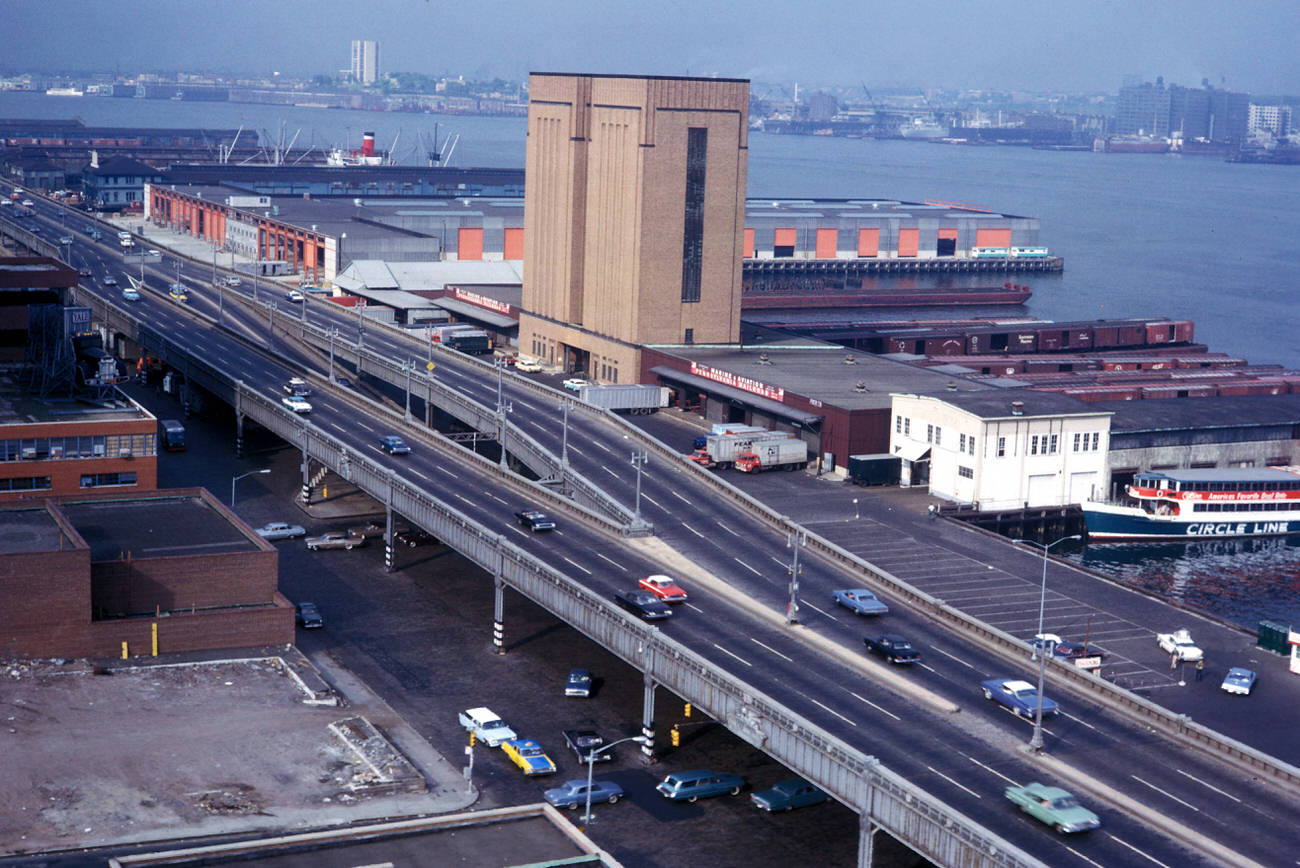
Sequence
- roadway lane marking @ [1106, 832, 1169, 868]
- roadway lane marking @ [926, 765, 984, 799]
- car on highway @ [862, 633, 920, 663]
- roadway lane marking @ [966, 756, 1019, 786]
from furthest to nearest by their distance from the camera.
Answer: car on highway @ [862, 633, 920, 663] → roadway lane marking @ [966, 756, 1019, 786] → roadway lane marking @ [926, 765, 984, 799] → roadway lane marking @ [1106, 832, 1169, 868]

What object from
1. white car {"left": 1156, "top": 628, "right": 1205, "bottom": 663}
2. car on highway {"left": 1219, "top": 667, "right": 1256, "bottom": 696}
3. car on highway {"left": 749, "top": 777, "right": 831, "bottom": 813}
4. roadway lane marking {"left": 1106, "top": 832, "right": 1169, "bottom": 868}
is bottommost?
car on highway {"left": 749, "top": 777, "right": 831, "bottom": 813}

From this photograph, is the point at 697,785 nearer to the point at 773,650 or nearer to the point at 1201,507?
the point at 773,650

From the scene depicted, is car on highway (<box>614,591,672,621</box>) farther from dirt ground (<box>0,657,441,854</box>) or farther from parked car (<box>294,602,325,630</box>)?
parked car (<box>294,602,325,630</box>)

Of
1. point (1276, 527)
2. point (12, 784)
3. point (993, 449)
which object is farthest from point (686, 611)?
point (1276, 527)

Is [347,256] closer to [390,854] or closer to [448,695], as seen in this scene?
A: [448,695]

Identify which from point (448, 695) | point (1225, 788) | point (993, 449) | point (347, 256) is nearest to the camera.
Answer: point (1225, 788)

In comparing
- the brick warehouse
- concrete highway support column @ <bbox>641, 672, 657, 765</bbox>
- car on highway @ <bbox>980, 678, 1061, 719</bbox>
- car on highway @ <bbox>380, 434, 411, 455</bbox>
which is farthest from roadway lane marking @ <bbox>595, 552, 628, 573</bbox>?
car on highway @ <bbox>380, 434, 411, 455</bbox>

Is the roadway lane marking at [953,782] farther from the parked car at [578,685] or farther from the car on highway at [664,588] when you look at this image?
the car on highway at [664,588]
